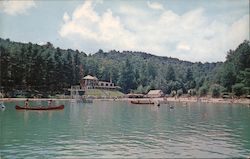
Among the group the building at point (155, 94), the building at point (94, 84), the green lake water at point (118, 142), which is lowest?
the green lake water at point (118, 142)

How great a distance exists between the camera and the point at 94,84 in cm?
13788

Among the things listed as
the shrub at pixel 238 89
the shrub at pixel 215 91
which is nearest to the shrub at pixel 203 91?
the shrub at pixel 215 91

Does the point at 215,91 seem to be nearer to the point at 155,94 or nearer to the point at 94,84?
the point at 155,94

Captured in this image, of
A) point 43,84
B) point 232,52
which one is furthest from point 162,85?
point 43,84

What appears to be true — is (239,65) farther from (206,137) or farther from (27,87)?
(206,137)

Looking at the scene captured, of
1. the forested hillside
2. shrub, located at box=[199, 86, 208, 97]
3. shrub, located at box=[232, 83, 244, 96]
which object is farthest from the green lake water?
shrub, located at box=[199, 86, 208, 97]

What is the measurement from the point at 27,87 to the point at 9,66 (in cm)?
827

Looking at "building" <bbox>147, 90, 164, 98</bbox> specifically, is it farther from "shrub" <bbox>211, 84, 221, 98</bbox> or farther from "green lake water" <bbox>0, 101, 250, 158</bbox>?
"green lake water" <bbox>0, 101, 250, 158</bbox>

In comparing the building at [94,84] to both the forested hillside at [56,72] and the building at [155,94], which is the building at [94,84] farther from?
the building at [155,94]

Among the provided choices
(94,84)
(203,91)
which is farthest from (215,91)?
(94,84)

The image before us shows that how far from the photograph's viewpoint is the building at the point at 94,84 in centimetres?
12920

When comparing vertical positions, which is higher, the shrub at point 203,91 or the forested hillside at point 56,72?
the forested hillside at point 56,72

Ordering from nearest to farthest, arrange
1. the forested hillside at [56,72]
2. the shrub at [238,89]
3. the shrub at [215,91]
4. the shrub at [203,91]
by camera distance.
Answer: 1. the forested hillside at [56,72]
2. the shrub at [238,89]
3. the shrub at [215,91]
4. the shrub at [203,91]

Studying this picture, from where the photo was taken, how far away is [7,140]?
25.7m
